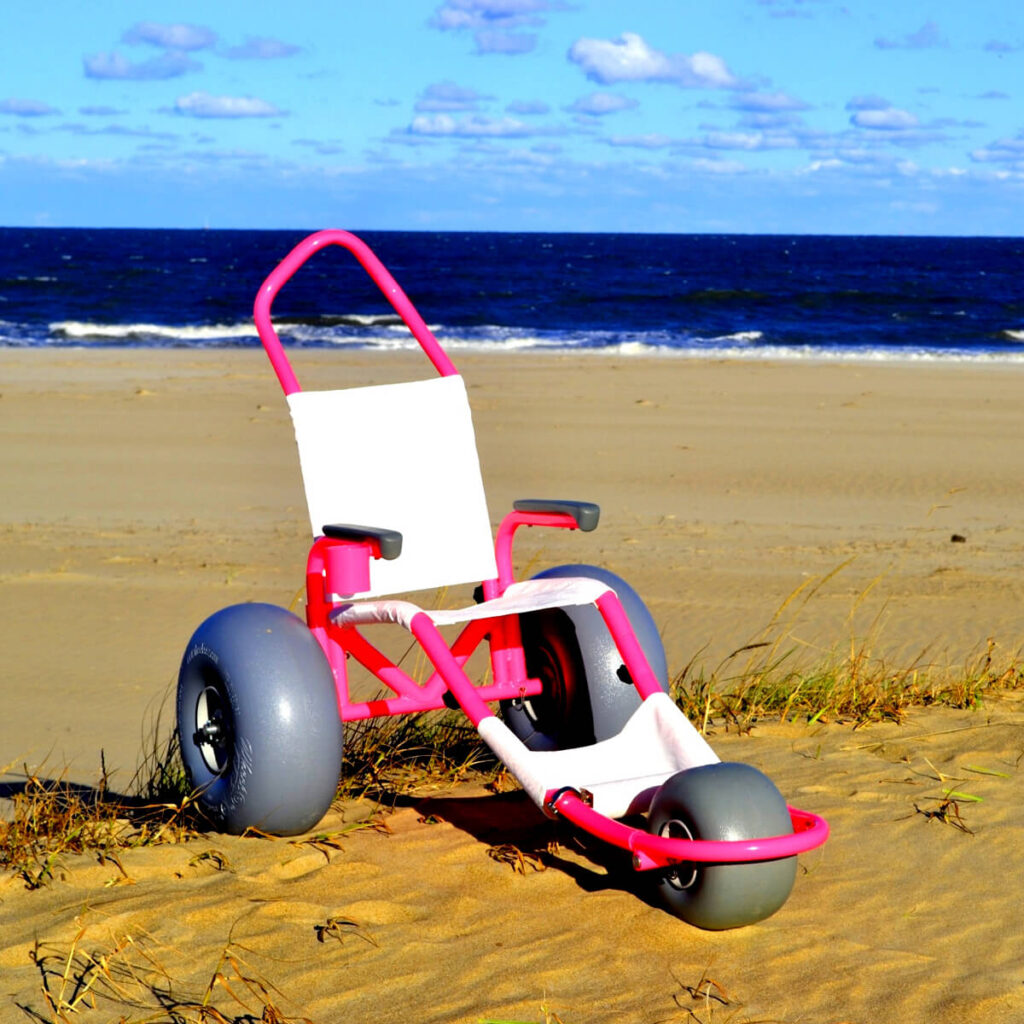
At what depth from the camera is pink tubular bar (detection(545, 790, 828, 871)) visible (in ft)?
8.94

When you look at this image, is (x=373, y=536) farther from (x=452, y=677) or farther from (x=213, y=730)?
(x=213, y=730)

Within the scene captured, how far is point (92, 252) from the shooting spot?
6875cm

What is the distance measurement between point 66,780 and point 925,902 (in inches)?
117

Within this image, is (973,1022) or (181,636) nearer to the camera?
(973,1022)

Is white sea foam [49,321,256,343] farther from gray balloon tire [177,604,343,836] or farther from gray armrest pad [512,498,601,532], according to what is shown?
gray balloon tire [177,604,343,836]

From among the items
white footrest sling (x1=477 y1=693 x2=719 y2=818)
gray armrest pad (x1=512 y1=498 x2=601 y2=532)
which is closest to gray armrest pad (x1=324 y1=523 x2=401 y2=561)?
white footrest sling (x1=477 y1=693 x2=719 y2=818)

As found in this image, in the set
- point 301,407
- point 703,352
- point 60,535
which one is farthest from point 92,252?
point 301,407

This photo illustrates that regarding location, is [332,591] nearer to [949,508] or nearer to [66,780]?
[66,780]

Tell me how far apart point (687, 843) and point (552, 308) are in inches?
1285

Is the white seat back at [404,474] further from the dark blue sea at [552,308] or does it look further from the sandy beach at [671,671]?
the dark blue sea at [552,308]

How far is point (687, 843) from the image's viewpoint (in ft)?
9.00

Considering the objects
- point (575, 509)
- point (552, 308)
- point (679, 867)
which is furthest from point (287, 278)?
point (552, 308)

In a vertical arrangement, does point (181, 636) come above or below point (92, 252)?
below

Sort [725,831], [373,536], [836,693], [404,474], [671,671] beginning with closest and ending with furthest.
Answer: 1. [725,831]
2. [373,536]
3. [404,474]
4. [836,693]
5. [671,671]
